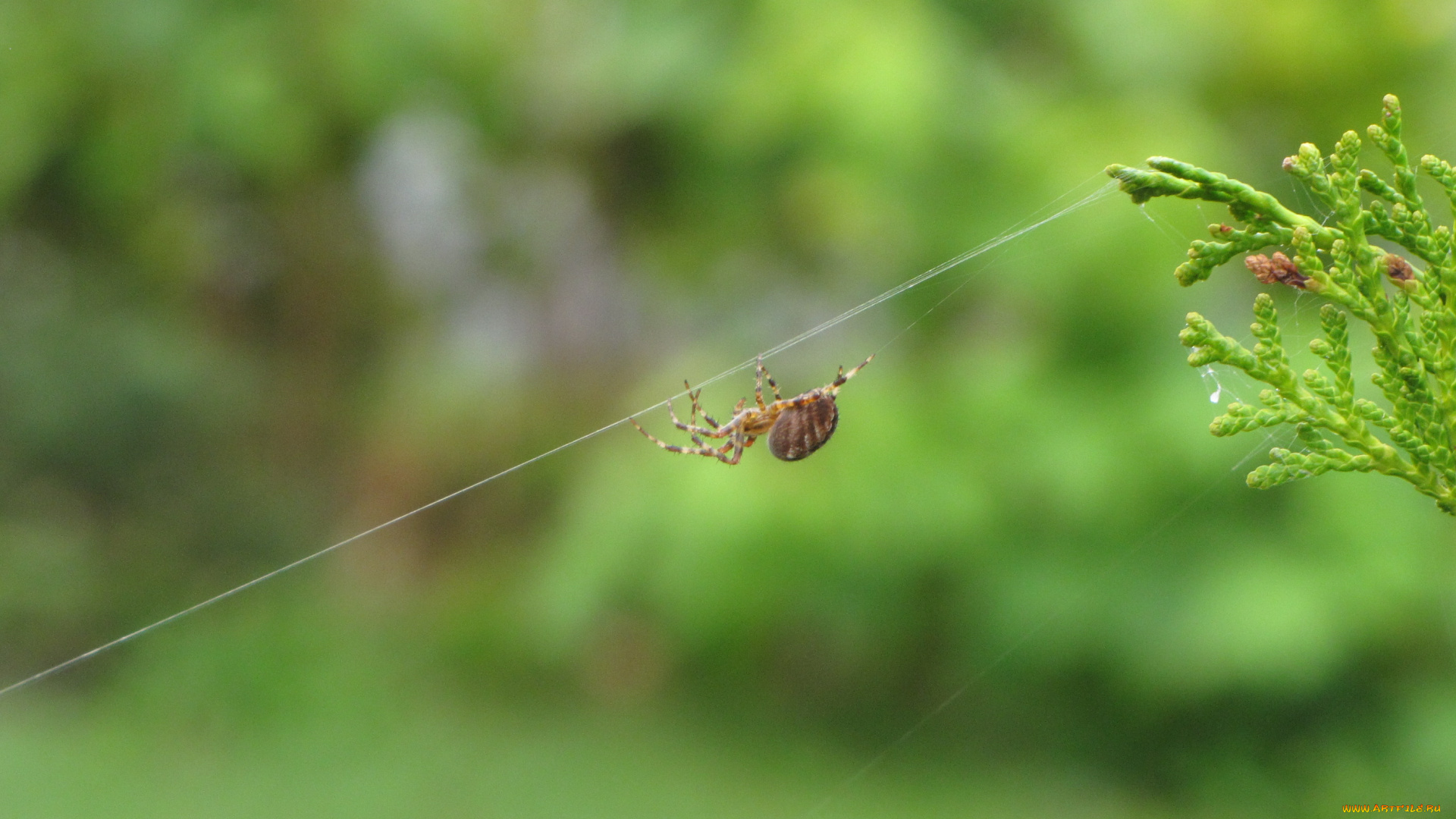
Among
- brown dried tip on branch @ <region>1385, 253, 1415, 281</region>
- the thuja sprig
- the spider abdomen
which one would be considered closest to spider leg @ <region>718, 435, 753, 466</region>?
the spider abdomen

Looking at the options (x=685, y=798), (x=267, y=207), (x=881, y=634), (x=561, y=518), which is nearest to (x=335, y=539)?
(x=561, y=518)

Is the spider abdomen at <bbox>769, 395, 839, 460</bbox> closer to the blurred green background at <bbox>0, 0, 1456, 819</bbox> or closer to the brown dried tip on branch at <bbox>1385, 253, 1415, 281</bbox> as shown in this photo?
the brown dried tip on branch at <bbox>1385, 253, 1415, 281</bbox>

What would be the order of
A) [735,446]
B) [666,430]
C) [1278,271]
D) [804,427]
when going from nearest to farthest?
[1278,271]
[804,427]
[735,446]
[666,430]

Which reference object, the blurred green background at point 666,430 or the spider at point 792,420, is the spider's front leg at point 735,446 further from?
the blurred green background at point 666,430

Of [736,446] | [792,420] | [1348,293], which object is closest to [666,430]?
[736,446]

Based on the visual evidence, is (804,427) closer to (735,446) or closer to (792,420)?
(792,420)

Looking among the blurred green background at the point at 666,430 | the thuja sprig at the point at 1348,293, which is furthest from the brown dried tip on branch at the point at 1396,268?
the blurred green background at the point at 666,430
